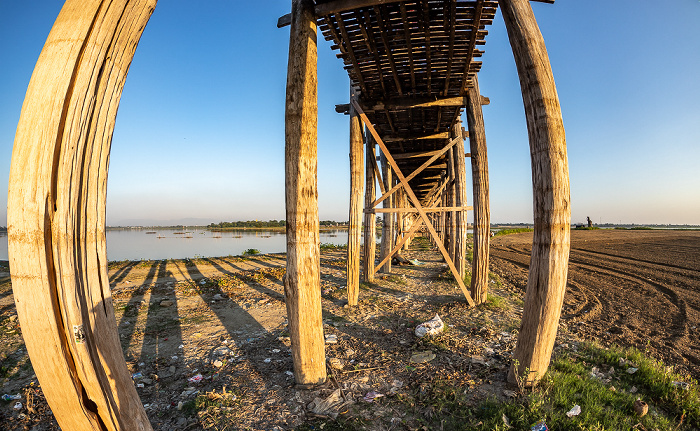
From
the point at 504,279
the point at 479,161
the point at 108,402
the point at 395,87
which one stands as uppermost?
the point at 395,87

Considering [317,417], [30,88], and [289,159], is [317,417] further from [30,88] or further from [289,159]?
[30,88]

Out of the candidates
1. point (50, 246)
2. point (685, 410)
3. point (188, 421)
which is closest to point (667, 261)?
point (685, 410)

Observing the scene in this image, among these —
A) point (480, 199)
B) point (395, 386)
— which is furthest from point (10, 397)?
point (480, 199)

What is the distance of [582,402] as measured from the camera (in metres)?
2.66

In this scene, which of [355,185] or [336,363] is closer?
[336,363]

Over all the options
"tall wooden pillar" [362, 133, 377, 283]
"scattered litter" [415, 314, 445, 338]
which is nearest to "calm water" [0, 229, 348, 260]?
"tall wooden pillar" [362, 133, 377, 283]

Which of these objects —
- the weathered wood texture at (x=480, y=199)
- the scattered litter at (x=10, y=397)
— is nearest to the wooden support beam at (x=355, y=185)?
the weathered wood texture at (x=480, y=199)

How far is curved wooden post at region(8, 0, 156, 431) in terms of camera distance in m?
1.12

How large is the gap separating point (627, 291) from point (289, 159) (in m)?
8.61

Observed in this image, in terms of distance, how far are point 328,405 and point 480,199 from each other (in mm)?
4714

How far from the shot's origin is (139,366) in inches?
141

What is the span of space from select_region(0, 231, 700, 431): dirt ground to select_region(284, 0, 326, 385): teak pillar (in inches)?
16.7

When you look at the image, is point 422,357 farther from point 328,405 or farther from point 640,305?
point 640,305

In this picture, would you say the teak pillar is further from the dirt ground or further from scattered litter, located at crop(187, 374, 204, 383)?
scattered litter, located at crop(187, 374, 204, 383)
